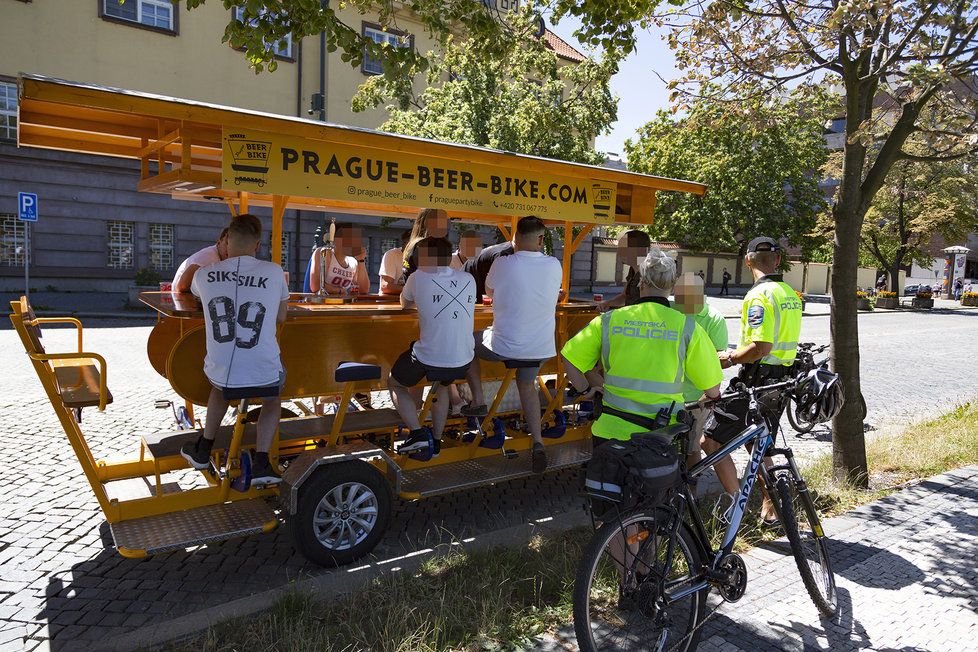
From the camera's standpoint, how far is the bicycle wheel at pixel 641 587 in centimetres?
320

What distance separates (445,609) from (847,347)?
4.10m

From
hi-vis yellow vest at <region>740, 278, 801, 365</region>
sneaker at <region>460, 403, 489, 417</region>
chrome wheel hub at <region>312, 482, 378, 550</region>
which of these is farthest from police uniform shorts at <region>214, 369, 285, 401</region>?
hi-vis yellow vest at <region>740, 278, 801, 365</region>

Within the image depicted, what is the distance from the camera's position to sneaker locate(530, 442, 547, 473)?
18.0 feet

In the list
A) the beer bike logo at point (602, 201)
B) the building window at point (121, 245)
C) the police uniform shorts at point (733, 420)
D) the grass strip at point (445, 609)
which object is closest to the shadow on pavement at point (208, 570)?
the grass strip at point (445, 609)

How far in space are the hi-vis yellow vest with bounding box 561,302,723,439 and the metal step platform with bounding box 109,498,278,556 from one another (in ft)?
7.14

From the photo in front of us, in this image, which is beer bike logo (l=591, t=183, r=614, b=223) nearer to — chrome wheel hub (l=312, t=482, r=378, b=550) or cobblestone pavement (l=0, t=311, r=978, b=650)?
cobblestone pavement (l=0, t=311, r=978, b=650)

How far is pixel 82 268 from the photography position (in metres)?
21.5

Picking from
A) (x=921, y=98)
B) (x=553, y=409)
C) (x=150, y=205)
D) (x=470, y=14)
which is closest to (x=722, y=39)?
(x=921, y=98)

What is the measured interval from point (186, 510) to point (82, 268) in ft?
66.2

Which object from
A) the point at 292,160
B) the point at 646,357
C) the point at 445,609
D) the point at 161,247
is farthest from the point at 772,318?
the point at 161,247

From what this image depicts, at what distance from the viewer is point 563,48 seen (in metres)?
32.6

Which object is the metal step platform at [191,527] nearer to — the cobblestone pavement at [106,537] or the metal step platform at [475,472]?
the cobblestone pavement at [106,537]

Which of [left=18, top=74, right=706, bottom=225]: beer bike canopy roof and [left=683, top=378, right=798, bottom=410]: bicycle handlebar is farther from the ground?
[left=18, top=74, right=706, bottom=225]: beer bike canopy roof

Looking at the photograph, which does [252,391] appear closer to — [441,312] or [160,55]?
[441,312]
